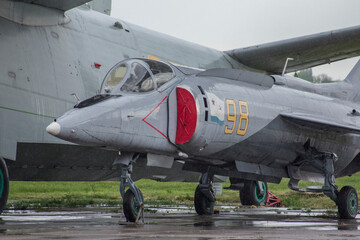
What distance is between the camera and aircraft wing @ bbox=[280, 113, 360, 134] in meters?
12.2

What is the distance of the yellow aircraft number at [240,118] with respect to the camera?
36.4ft

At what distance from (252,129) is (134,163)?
2575 mm

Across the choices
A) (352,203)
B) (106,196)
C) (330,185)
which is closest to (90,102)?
(330,185)

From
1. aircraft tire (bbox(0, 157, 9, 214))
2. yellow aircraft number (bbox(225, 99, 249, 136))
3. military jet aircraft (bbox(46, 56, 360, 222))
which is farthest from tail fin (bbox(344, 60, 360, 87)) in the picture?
aircraft tire (bbox(0, 157, 9, 214))

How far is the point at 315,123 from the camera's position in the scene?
40.5 ft

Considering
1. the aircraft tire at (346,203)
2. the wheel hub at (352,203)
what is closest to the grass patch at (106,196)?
the wheel hub at (352,203)

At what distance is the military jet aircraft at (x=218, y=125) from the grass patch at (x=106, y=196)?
15.9 feet

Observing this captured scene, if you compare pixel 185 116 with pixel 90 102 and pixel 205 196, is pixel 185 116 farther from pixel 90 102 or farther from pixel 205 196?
pixel 205 196

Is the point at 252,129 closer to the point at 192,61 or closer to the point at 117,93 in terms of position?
the point at 117,93

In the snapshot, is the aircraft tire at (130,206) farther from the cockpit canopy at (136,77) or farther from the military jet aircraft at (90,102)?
the cockpit canopy at (136,77)

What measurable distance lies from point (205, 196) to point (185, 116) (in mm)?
3702

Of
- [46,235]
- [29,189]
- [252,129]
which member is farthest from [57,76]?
[29,189]

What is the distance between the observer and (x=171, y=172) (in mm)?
15828

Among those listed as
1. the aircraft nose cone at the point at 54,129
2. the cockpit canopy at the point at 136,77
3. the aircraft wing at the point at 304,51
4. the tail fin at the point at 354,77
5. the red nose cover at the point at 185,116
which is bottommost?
the aircraft nose cone at the point at 54,129
